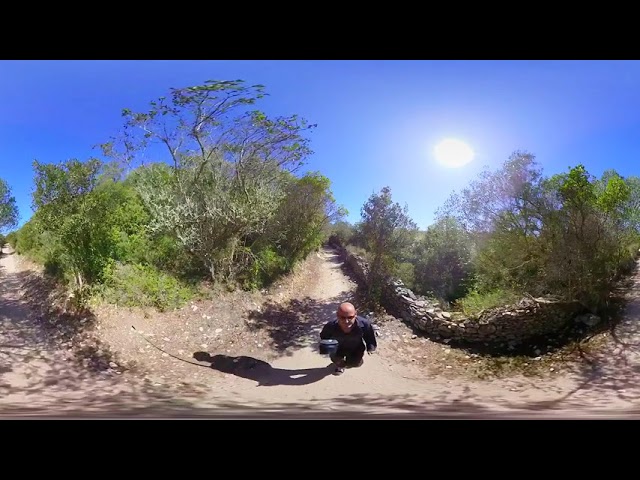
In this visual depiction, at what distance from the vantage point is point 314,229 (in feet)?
9.62

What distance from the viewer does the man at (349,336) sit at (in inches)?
77.4

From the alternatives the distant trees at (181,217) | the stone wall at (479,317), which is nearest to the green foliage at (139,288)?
the distant trees at (181,217)

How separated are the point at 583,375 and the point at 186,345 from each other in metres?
2.65

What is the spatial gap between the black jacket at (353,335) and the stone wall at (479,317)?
2.59 feet

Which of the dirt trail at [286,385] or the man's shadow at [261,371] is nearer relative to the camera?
the dirt trail at [286,385]

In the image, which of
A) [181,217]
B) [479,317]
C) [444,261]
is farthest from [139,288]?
[479,317]

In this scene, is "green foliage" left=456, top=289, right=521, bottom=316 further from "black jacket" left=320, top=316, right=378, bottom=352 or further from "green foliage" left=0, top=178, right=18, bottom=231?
"green foliage" left=0, top=178, right=18, bottom=231

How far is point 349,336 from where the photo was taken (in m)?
1.98

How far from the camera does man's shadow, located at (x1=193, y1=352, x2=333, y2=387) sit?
→ 208cm

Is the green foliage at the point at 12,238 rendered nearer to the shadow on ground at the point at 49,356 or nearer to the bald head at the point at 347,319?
the shadow on ground at the point at 49,356

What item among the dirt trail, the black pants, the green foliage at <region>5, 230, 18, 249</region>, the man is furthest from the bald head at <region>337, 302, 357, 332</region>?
the green foliage at <region>5, 230, 18, 249</region>

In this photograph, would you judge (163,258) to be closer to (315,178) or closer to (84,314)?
(84,314)
